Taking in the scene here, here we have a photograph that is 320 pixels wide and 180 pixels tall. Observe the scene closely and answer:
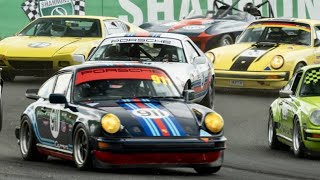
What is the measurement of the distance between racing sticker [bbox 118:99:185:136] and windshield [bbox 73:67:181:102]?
0.37 m

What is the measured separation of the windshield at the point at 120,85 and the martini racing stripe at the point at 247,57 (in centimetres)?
885

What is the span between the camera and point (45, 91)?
12.4 metres

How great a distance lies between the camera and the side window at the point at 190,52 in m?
17.3

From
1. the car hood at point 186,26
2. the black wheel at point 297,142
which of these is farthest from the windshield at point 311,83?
the car hood at point 186,26

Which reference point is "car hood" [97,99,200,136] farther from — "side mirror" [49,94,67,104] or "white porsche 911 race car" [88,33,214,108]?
"white porsche 911 race car" [88,33,214,108]

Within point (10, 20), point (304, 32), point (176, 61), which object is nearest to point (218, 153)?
point (176, 61)

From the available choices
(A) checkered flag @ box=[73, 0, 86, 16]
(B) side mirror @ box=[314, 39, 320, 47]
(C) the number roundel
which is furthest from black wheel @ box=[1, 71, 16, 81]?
(C) the number roundel

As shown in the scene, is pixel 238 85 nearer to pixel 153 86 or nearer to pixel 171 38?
pixel 171 38

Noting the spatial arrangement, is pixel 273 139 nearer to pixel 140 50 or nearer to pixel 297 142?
pixel 297 142

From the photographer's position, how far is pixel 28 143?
1227 centimetres

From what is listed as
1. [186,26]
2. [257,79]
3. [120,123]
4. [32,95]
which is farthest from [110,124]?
[186,26]

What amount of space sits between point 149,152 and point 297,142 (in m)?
3.30

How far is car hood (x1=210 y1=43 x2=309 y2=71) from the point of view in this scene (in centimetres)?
2062

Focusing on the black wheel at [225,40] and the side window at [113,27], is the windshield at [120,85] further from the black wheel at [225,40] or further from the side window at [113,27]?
the black wheel at [225,40]
